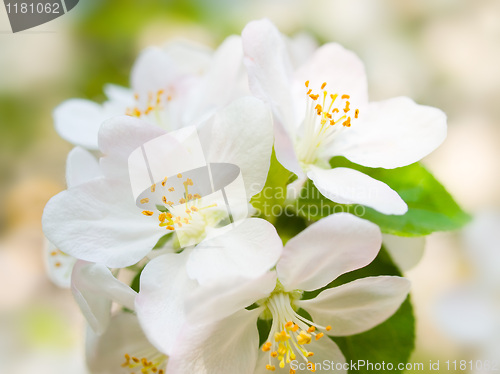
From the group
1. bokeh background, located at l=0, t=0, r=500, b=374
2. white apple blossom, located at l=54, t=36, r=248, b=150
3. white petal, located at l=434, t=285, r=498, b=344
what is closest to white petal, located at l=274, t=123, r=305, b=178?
white apple blossom, located at l=54, t=36, r=248, b=150

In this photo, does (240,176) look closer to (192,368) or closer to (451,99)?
(192,368)

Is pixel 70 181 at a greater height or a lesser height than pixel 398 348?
greater

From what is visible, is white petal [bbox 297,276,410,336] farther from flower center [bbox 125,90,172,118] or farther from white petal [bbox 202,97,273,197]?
flower center [bbox 125,90,172,118]

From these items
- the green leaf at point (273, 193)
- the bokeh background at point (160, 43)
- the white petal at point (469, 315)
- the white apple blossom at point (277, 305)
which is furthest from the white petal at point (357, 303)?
the bokeh background at point (160, 43)

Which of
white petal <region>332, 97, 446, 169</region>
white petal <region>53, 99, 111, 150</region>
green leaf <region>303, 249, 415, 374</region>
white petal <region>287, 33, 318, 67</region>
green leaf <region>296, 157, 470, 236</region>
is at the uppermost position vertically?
white petal <region>287, 33, 318, 67</region>

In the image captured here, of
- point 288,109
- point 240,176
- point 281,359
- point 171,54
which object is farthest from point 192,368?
point 171,54
